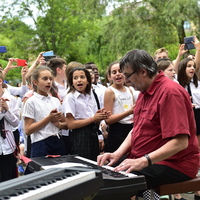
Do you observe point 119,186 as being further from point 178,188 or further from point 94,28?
point 94,28

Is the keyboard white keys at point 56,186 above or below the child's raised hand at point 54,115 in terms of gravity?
below

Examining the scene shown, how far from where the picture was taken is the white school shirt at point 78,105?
347 cm

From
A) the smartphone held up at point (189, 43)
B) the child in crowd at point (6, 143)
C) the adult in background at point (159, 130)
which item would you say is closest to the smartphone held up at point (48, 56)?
the child in crowd at point (6, 143)

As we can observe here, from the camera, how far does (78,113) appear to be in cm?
356

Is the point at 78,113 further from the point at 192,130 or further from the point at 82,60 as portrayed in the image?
the point at 82,60

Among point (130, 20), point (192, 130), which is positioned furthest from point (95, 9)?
point (192, 130)

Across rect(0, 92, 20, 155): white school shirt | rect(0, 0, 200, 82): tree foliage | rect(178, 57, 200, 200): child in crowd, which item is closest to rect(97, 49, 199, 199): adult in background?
rect(0, 92, 20, 155): white school shirt

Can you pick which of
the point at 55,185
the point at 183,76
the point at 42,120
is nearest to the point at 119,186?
the point at 55,185

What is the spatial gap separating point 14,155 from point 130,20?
45.5 ft

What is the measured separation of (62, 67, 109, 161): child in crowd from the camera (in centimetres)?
339

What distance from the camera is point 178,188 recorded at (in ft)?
7.22

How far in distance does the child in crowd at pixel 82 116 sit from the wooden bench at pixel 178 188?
1317 mm

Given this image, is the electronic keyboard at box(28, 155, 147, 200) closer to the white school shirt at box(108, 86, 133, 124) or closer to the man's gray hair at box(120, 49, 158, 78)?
the man's gray hair at box(120, 49, 158, 78)

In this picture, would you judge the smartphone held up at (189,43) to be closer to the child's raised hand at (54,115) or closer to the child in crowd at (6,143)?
the child's raised hand at (54,115)
